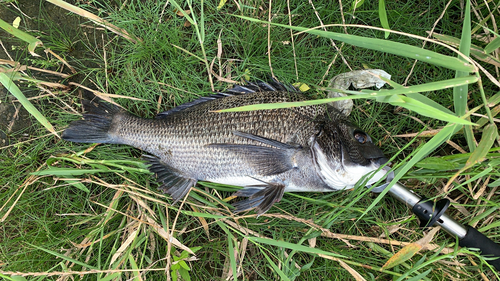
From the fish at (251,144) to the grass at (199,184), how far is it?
0.21 metres

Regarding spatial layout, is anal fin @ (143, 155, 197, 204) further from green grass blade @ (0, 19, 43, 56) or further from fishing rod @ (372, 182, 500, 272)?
fishing rod @ (372, 182, 500, 272)

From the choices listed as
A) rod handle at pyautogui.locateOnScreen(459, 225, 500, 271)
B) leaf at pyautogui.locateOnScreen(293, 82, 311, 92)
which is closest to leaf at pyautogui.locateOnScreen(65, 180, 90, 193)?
leaf at pyautogui.locateOnScreen(293, 82, 311, 92)

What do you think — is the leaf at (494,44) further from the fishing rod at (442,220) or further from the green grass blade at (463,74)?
the fishing rod at (442,220)

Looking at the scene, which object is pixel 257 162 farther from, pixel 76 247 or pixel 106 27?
pixel 106 27

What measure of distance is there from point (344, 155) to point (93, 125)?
7.88ft

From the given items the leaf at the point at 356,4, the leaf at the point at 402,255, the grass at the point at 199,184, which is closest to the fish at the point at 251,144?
the grass at the point at 199,184

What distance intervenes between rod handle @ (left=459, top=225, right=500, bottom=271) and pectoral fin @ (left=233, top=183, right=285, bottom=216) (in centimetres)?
167

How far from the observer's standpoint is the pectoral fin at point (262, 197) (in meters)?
2.45

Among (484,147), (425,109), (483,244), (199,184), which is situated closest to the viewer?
(425,109)

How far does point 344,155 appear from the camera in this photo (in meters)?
2.31

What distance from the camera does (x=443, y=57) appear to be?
1.66 m

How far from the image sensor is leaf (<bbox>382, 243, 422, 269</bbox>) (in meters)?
2.45

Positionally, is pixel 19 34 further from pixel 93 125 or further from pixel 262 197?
pixel 262 197

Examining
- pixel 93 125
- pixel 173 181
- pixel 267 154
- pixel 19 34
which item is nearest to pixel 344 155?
pixel 267 154
